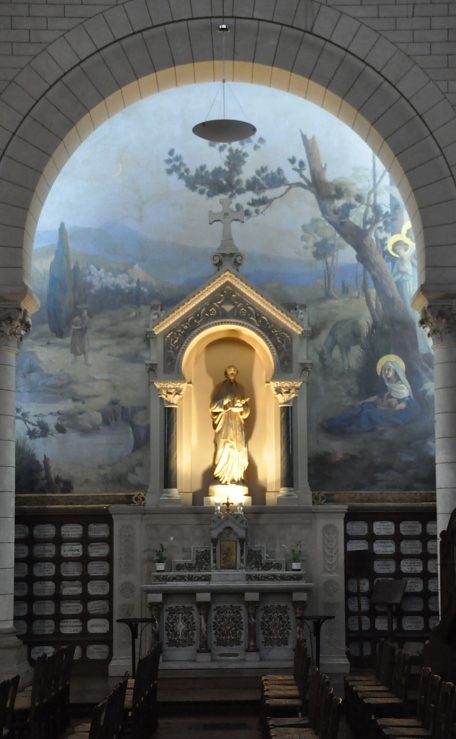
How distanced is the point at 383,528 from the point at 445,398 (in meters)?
4.18

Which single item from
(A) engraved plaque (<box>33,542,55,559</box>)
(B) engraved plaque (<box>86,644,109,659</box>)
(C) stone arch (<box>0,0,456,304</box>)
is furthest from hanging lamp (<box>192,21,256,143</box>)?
(B) engraved plaque (<box>86,644,109,659</box>)

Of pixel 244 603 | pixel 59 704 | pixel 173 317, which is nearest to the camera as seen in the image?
pixel 59 704

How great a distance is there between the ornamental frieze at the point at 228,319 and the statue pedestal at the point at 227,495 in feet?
6.20

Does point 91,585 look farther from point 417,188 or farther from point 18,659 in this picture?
point 417,188

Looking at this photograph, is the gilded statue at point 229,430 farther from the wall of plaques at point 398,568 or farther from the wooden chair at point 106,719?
the wooden chair at point 106,719

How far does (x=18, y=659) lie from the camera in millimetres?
14500

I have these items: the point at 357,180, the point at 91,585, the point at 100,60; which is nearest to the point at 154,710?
the point at 91,585

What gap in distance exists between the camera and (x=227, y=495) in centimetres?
1781

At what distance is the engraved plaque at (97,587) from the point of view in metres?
→ 18.0

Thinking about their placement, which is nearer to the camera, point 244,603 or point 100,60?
point 100,60

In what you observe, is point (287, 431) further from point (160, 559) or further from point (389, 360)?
point (389, 360)

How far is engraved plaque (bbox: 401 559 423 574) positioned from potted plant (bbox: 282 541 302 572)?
5.73 feet

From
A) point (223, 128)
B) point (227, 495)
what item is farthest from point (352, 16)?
point (227, 495)

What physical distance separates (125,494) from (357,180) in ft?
22.7
